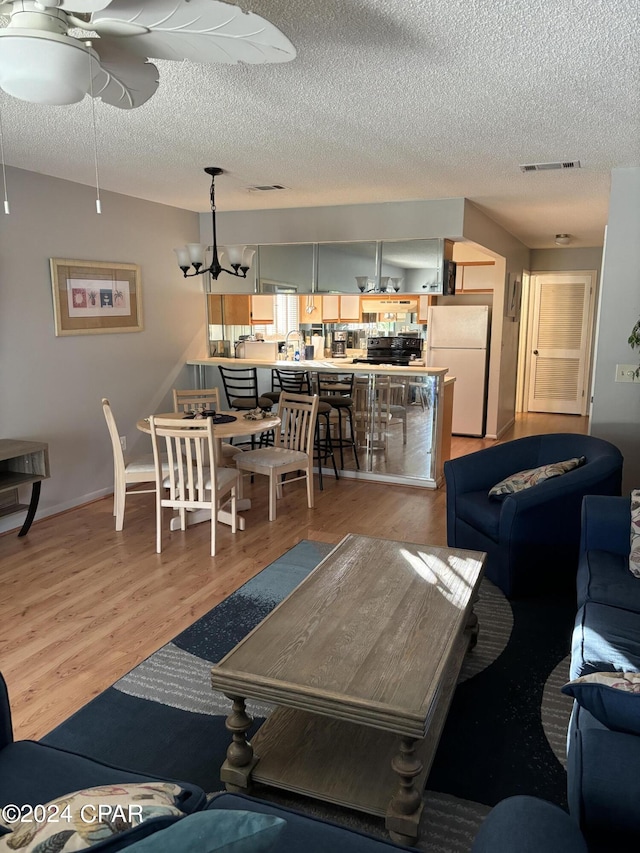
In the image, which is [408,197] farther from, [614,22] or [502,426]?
[502,426]

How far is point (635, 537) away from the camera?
273 centimetres

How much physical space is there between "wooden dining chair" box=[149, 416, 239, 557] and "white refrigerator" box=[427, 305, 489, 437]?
13.7 feet

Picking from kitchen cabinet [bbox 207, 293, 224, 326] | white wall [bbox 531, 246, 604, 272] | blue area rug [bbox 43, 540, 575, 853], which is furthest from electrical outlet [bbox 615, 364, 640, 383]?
white wall [bbox 531, 246, 604, 272]

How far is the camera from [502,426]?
8180 mm

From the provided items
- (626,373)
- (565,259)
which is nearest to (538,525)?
(626,373)

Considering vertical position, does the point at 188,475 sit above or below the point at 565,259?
below

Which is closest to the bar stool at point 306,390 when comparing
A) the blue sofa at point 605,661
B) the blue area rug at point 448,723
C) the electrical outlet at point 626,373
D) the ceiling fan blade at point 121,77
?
the electrical outlet at point 626,373

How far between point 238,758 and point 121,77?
221 cm

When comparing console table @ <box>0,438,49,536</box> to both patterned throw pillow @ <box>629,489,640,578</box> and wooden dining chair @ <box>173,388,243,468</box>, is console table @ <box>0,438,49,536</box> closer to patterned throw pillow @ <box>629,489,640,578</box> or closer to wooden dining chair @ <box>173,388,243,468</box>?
wooden dining chair @ <box>173,388,243,468</box>

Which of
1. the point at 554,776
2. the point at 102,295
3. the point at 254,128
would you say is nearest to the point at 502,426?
the point at 102,295

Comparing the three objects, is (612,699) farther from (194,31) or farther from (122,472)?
(122,472)

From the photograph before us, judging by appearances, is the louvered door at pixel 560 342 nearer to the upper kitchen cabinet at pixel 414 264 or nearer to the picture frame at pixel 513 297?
the picture frame at pixel 513 297

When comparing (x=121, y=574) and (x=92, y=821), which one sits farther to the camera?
(x=121, y=574)

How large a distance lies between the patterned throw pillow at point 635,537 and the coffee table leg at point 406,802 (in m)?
1.38
